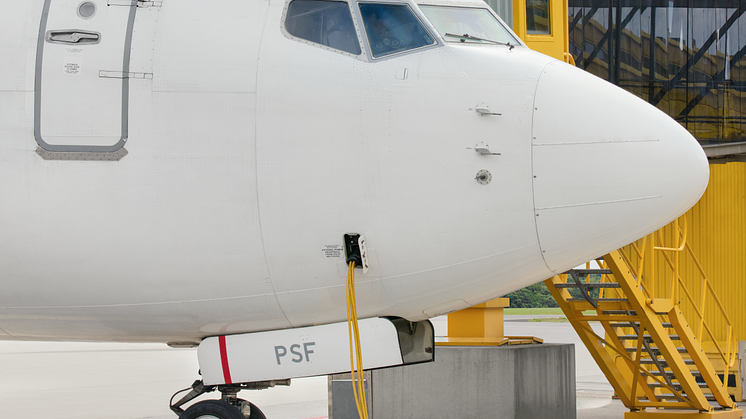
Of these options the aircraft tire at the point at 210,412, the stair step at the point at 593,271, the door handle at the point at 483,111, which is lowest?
the aircraft tire at the point at 210,412

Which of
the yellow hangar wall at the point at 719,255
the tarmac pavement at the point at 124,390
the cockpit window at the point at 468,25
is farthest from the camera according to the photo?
the yellow hangar wall at the point at 719,255

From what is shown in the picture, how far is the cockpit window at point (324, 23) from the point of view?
5.76 metres

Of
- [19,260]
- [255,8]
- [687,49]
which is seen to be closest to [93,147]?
[19,260]

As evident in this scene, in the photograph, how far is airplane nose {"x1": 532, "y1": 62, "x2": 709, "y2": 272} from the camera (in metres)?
5.26

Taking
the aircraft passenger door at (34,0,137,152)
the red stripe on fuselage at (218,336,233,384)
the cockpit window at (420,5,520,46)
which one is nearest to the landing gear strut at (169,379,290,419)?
the red stripe on fuselage at (218,336,233,384)

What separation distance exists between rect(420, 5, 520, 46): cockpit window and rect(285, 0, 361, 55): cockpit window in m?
0.64

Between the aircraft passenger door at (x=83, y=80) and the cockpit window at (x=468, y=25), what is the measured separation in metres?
2.33

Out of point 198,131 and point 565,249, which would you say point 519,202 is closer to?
point 565,249

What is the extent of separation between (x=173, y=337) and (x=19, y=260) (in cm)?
127

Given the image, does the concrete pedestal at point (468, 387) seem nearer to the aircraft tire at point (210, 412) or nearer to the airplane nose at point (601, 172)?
the aircraft tire at point (210, 412)

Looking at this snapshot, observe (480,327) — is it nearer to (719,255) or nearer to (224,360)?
(224,360)

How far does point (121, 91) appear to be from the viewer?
566 cm

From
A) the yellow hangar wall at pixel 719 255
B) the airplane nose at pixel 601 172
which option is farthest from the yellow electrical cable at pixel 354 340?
the yellow hangar wall at pixel 719 255

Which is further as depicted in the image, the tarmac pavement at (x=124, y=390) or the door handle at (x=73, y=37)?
the tarmac pavement at (x=124, y=390)
